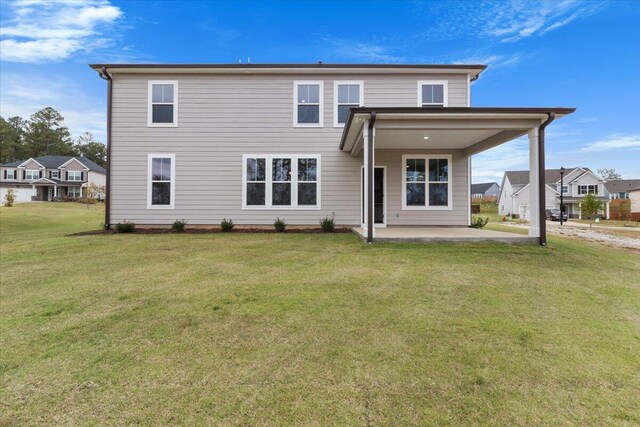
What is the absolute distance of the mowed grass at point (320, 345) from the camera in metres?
1.84

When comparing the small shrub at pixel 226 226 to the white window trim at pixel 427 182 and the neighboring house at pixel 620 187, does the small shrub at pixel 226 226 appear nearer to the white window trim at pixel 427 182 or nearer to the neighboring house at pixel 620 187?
the white window trim at pixel 427 182

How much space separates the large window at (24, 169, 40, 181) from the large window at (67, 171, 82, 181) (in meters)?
3.64

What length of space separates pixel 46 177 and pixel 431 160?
50.4 metres

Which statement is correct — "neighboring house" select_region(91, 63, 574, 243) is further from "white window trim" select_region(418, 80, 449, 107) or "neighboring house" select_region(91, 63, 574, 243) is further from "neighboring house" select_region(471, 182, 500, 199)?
"neighboring house" select_region(471, 182, 500, 199)

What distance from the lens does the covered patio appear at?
7.16 m

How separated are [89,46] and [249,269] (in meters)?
16.8

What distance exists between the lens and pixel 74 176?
42.1m

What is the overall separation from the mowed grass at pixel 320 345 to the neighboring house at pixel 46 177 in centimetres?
4592

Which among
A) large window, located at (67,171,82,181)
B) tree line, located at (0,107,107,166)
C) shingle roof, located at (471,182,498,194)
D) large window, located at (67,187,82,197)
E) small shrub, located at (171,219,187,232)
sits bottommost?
small shrub, located at (171,219,187,232)

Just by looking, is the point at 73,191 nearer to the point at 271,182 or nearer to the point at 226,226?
the point at 226,226

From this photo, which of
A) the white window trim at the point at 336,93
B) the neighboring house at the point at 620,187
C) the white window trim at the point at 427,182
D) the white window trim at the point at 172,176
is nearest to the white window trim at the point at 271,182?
the white window trim at the point at 336,93

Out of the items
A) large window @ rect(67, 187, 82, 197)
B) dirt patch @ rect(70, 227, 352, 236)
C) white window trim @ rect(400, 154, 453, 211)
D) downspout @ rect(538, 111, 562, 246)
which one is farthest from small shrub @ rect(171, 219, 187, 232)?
large window @ rect(67, 187, 82, 197)

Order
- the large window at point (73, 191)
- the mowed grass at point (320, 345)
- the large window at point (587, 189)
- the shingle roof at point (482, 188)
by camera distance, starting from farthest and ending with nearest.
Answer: the shingle roof at point (482, 188) < the large window at point (73, 191) < the large window at point (587, 189) < the mowed grass at point (320, 345)

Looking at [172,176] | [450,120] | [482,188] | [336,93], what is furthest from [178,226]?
[482,188]
